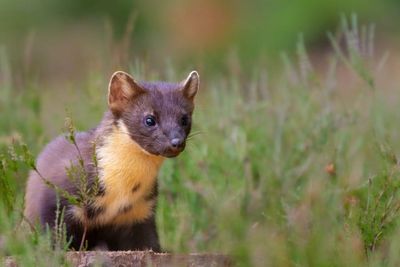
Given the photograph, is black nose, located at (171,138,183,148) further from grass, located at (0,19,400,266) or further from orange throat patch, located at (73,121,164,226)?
grass, located at (0,19,400,266)

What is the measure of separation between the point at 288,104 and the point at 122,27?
9.68 metres

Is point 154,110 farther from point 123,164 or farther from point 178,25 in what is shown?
point 178,25

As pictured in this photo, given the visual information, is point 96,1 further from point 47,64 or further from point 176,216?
point 176,216

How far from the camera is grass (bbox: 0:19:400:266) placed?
7.46 metres

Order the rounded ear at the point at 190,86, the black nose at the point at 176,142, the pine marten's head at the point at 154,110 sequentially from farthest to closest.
→ 1. the rounded ear at the point at 190,86
2. the pine marten's head at the point at 154,110
3. the black nose at the point at 176,142

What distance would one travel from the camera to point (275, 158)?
959 cm

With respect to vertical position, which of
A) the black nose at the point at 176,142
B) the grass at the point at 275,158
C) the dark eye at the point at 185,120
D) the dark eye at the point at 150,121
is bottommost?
the grass at the point at 275,158

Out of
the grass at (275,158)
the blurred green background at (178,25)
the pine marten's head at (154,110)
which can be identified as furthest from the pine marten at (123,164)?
the blurred green background at (178,25)

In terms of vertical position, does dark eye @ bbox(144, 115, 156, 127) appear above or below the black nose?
above

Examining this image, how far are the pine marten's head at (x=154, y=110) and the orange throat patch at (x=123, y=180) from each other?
0.29 ft

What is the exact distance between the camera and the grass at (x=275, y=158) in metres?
7.46

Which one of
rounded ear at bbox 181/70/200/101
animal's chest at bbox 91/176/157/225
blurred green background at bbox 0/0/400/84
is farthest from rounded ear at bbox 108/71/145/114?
blurred green background at bbox 0/0/400/84

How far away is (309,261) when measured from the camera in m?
6.55

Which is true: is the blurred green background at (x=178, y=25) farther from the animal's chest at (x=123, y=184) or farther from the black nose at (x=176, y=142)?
the black nose at (x=176, y=142)
